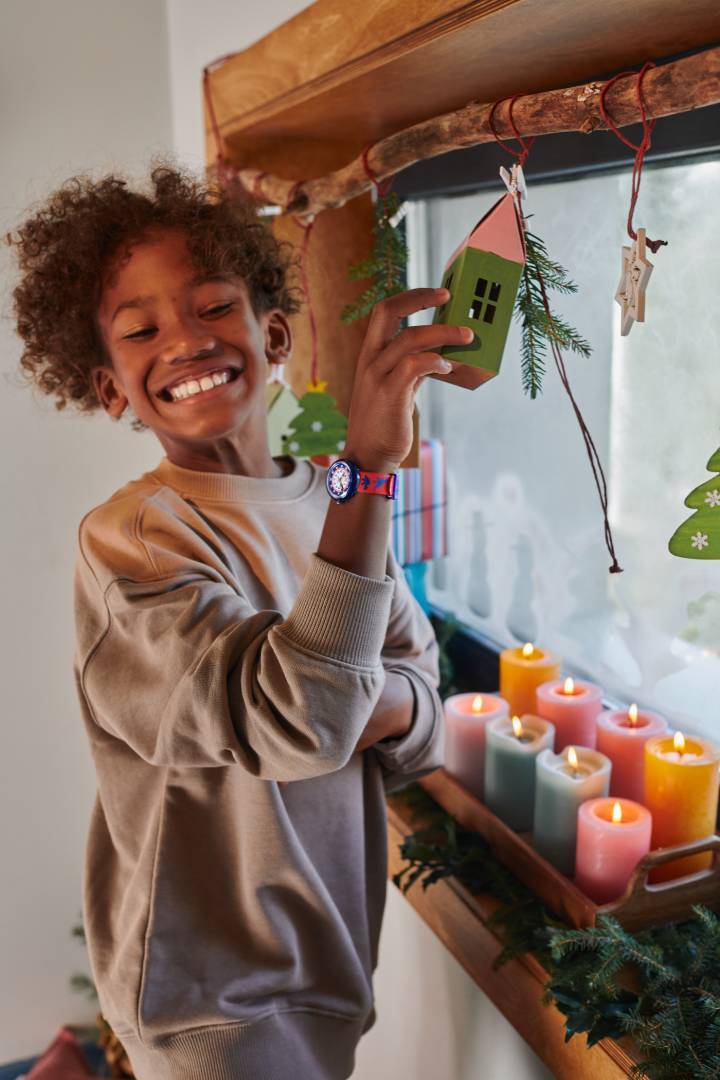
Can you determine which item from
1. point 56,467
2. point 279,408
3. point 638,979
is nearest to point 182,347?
point 279,408

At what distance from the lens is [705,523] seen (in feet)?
2.01

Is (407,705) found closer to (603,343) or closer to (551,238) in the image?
(603,343)

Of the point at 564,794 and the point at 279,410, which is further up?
the point at 279,410

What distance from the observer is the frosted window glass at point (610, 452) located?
977 mm

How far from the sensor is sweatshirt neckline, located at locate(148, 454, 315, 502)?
3.00ft

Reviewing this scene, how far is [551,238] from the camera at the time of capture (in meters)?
1.17

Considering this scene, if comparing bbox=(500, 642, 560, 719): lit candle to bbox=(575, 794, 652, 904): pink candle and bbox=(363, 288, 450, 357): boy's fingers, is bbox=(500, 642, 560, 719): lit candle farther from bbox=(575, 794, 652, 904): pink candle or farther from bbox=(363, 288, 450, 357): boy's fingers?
bbox=(363, 288, 450, 357): boy's fingers

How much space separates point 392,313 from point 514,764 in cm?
61

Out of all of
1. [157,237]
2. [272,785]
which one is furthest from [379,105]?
[272,785]

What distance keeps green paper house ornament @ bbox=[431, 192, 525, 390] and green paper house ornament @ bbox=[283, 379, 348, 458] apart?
1.60 feet

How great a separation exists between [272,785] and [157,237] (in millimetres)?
534

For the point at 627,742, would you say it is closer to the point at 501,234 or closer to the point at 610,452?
the point at 610,452

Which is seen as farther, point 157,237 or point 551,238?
point 551,238

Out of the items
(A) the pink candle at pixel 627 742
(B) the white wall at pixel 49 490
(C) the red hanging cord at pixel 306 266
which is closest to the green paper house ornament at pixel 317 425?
(C) the red hanging cord at pixel 306 266
